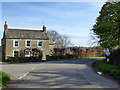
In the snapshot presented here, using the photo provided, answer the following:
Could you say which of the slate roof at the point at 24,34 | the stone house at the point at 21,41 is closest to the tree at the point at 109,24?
the stone house at the point at 21,41

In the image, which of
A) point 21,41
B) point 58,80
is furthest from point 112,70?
point 21,41

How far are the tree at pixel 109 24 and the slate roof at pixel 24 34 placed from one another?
2342 centimetres

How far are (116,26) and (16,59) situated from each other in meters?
21.1

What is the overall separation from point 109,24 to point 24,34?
1077 inches

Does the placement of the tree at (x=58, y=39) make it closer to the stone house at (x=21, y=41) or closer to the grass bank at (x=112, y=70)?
the stone house at (x=21, y=41)

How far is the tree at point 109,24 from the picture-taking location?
20906mm

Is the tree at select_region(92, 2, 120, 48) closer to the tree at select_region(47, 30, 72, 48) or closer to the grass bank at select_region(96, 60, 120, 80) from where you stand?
the grass bank at select_region(96, 60, 120, 80)

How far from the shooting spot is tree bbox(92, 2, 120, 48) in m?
20.9

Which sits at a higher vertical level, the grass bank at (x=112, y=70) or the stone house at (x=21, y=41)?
the stone house at (x=21, y=41)

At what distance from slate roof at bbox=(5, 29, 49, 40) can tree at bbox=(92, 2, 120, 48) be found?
922 inches

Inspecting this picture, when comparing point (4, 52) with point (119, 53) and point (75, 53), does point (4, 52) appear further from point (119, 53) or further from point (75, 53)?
point (119, 53)

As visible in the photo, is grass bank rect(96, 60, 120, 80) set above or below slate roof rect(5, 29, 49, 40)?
below

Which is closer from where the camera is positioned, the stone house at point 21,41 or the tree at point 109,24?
the tree at point 109,24

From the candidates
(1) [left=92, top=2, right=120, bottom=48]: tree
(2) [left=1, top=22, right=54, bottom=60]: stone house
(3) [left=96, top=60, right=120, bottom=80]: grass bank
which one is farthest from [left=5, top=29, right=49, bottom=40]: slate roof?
(3) [left=96, top=60, right=120, bottom=80]: grass bank
